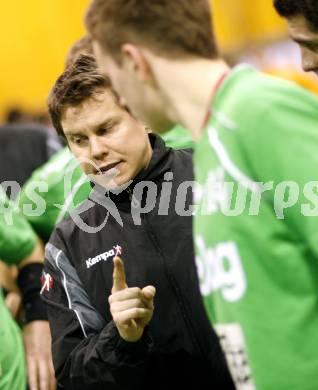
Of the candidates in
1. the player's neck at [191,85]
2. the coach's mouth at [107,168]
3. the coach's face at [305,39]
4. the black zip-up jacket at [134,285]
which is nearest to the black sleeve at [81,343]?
the black zip-up jacket at [134,285]

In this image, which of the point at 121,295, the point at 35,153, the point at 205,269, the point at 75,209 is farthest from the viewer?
the point at 35,153

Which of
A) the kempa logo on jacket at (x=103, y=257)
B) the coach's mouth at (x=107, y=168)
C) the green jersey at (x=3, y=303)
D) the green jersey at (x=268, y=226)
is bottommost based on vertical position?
the green jersey at (x=3, y=303)

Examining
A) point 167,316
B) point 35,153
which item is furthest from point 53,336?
point 35,153

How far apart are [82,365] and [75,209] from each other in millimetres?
427

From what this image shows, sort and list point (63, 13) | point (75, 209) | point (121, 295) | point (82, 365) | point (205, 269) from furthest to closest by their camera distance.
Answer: point (63, 13)
point (75, 209)
point (82, 365)
point (121, 295)
point (205, 269)

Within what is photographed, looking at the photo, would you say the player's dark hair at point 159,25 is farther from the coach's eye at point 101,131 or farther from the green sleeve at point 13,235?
the green sleeve at point 13,235

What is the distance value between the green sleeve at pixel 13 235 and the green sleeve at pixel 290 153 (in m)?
1.26

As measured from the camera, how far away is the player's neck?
132 centimetres

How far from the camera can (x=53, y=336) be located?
73.8 inches

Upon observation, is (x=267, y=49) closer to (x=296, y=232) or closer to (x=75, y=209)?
(x=75, y=209)

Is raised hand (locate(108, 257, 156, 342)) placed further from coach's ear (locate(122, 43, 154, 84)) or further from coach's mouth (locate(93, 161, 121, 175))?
coach's ear (locate(122, 43, 154, 84))

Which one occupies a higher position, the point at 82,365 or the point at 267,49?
the point at 82,365

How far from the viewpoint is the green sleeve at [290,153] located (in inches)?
48.2

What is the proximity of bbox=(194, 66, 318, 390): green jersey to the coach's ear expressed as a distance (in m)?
0.14
